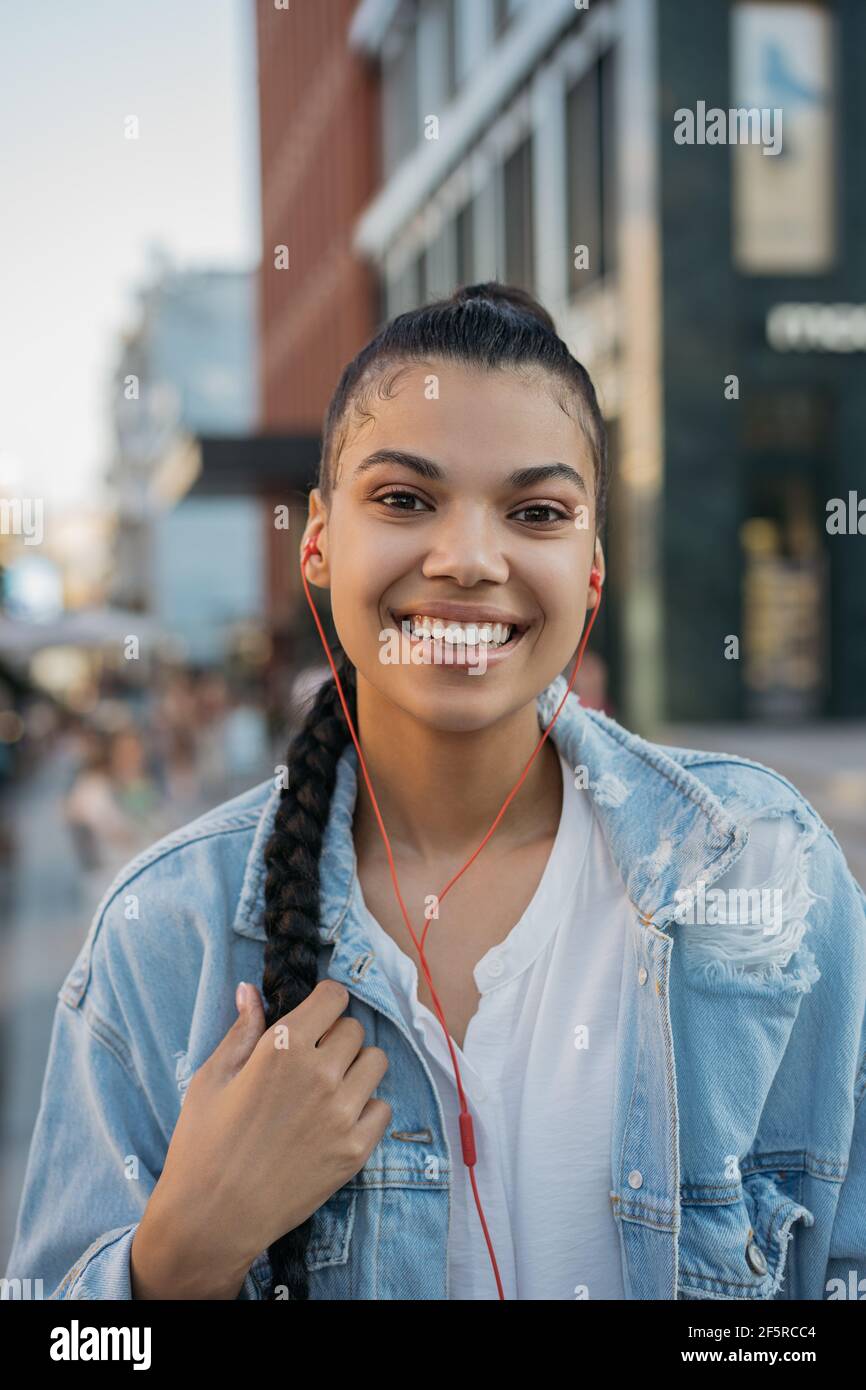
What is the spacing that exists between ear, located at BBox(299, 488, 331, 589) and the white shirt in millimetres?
432

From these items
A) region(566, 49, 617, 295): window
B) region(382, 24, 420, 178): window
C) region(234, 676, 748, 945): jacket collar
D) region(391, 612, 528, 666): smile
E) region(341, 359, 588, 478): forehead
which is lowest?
region(234, 676, 748, 945): jacket collar

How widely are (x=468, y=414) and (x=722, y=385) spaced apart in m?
12.0

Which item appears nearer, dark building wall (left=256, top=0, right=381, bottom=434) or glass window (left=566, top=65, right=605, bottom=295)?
glass window (left=566, top=65, right=605, bottom=295)

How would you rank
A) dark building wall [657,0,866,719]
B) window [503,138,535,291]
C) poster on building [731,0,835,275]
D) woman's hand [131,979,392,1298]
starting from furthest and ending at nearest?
1. window [503,138,535,291]
2. poster on building [731,0,835,275]
3. dark building wall [657,0,866,719]
4. woman's hand [131,979,392,1298]

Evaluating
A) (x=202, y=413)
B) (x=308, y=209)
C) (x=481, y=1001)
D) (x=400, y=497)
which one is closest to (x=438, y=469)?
(x=400, y=497)

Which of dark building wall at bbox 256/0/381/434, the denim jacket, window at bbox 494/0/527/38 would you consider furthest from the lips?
dark building wall at bbox 256/0/381/434

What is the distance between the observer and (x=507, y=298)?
1498mm

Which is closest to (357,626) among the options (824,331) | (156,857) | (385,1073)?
(156,857)

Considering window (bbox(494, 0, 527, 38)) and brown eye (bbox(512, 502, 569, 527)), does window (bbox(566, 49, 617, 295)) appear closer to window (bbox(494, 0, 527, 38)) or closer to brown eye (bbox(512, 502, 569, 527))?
window (bbox(494, 0, 527, 38))

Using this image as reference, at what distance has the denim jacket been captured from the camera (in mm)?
1368

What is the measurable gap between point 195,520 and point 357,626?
3951cm

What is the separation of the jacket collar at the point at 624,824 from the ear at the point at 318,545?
9.0 inches

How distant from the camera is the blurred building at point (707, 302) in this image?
12008 millimetres

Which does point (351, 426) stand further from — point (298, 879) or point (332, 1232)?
point (332, 1232)
